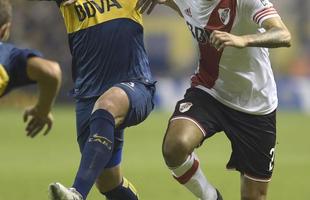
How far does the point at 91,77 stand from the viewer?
8266 millimetres

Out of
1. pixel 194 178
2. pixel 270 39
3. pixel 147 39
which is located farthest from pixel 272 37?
pixel 147 39

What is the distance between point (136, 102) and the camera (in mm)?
7781

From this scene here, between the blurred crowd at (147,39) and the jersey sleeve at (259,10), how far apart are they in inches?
674

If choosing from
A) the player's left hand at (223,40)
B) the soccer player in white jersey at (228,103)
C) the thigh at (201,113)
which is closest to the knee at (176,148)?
the soccer player in white jersey at (228,103)

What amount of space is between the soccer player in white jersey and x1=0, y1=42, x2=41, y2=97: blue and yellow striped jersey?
1.85 meters

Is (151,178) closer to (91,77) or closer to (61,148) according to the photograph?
(61,148)

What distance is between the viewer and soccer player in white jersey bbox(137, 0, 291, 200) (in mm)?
7961

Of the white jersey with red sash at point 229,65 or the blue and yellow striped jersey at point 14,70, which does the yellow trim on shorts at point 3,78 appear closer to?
the blue and yellow striped jersey at point 14,70

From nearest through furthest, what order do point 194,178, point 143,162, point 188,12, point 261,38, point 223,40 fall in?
1. point 223,40
2. point 261,38
3. point 188,12
4. point 194,178
5. point 143,162

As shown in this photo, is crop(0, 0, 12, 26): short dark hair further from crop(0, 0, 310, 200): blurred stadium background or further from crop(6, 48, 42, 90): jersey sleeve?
crop(0, 0, 310, 200): blurred stadium background

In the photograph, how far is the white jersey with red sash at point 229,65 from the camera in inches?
314

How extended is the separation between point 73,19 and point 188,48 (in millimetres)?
21210

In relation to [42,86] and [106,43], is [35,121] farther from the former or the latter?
[106,43]

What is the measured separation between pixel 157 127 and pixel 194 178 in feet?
40.8
